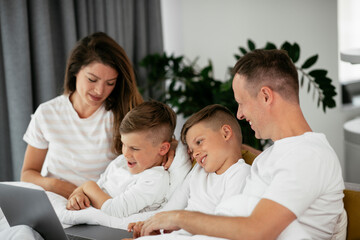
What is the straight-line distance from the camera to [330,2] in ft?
13.4

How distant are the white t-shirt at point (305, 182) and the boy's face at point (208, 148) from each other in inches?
9.0

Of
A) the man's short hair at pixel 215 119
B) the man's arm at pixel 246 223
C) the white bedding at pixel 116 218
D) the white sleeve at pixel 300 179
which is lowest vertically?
the white bedding at pixel 116 218

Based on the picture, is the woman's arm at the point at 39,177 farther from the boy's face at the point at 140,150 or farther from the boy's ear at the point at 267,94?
the boy's ear at the point at 267,94

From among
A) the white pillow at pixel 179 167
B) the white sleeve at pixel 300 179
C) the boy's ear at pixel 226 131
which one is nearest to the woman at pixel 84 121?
the white pillow at pixel 179 167

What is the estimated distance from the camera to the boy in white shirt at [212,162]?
5.59 feet

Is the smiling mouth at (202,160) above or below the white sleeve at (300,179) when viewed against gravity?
below

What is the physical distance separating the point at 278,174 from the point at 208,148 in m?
0.42

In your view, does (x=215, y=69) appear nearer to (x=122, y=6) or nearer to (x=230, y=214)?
(x=122, y=6)

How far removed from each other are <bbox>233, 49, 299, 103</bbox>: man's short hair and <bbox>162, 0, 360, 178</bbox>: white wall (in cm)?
252

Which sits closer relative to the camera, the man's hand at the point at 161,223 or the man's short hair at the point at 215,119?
the man's hand at the point at 161,223

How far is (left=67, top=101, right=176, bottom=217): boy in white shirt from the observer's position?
1.90 m

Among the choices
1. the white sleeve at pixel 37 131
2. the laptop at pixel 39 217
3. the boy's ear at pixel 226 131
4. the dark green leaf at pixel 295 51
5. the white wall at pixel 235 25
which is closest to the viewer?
the laptop at pixel 39 217

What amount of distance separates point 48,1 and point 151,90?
3.83ft

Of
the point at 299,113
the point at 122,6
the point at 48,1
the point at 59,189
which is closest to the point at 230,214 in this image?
the point at 299,113
